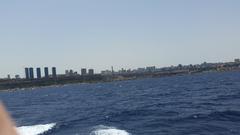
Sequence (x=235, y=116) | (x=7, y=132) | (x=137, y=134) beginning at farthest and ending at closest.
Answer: (x=235, y=116) → (x=137, y=134) → (x=7, y=132)

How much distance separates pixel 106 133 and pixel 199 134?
4.84m

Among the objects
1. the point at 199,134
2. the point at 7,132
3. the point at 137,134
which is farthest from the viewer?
the point at 137,134

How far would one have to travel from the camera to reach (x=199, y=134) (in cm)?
2208

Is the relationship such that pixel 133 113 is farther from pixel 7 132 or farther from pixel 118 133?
pixel 7 132

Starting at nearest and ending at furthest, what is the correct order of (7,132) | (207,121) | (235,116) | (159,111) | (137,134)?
(7,132), (137,134), (207,121), (235,116), (159,111)

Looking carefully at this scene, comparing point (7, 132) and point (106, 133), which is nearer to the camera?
point (7, 132)

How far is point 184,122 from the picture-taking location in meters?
26.7

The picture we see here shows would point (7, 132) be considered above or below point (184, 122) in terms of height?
above

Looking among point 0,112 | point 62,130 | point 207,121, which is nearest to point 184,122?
point 207,121

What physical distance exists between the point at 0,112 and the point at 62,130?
92.0 feet

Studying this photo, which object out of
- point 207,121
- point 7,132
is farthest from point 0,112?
point 207,121

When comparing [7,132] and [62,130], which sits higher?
[7,132]

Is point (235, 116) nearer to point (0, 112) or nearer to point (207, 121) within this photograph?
point (207, 121)

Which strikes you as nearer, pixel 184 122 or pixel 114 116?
pixel 184 122
